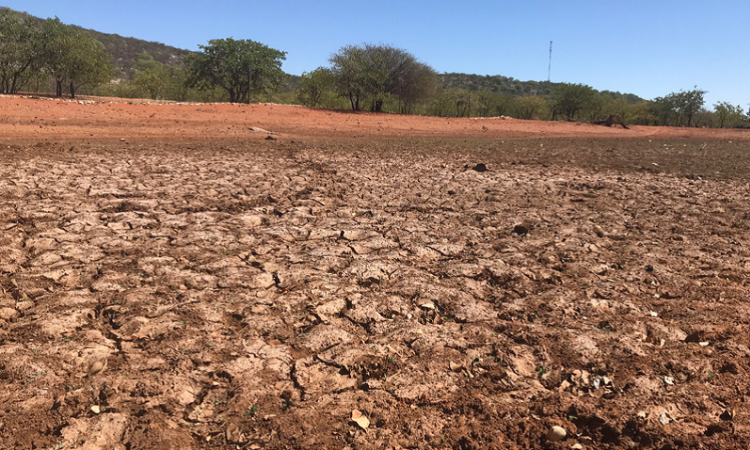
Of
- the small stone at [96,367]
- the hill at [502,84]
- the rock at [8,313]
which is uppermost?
the hill at [502,84]

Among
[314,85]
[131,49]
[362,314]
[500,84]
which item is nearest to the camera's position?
[362,314]

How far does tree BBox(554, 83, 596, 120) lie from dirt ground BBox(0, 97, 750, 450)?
131 ft

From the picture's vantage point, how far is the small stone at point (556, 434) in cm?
231

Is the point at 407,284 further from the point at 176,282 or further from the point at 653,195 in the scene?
the point at 653,195

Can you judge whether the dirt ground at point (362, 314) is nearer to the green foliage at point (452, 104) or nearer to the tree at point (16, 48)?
the tree at point (16, 48)

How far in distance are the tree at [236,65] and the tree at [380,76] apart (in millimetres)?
4801

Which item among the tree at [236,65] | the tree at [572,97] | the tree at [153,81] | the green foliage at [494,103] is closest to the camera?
the tree at [236,65]

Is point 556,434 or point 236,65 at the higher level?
point 236,65

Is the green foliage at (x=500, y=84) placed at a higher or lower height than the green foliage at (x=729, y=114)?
higher

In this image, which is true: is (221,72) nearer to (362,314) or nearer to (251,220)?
(251,220)

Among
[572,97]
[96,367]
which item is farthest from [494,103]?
[96,367]

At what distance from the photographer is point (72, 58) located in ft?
94.1

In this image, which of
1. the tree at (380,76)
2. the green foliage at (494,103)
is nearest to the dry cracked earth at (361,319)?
the tree at (380,76)

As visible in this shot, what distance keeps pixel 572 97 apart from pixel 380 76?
22.8 meters
